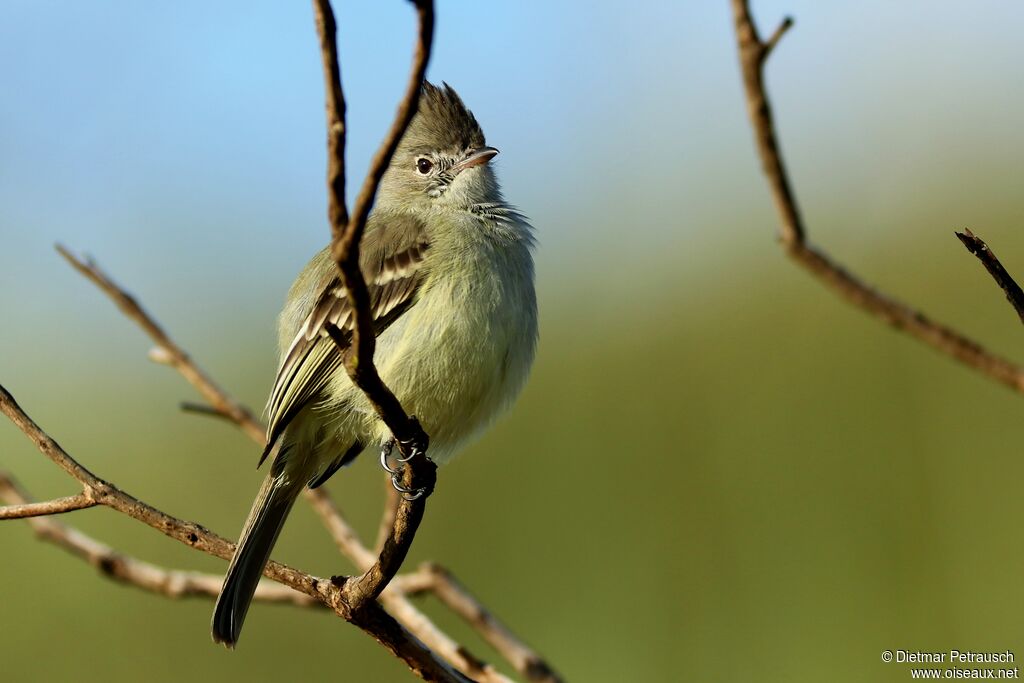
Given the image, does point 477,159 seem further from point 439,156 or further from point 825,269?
point 825,269

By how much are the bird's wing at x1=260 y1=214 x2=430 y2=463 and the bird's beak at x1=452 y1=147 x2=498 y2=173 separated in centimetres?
63

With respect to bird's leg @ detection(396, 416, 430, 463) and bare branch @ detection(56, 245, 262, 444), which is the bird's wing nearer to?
bare branch @ detection(56, 245, 262, 444)

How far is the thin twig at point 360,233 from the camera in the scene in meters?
1.48

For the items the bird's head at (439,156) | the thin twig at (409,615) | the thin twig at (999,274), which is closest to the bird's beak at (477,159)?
the bird's head at (439,156)

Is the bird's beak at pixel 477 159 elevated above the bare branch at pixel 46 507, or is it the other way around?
the bird's beak at pixel 477 159

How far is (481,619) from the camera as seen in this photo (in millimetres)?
2760

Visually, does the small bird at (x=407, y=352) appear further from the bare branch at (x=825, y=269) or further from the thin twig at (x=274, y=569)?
the bare branch at (x=825, y=269)

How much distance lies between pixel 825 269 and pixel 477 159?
3.09m

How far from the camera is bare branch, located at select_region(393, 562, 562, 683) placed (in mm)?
2570

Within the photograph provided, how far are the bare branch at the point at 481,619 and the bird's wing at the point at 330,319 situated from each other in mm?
661

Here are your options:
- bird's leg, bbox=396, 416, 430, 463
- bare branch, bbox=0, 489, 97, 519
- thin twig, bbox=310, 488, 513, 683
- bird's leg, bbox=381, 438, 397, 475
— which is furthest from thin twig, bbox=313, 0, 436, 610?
bird's leg, bbox=381, 438, 397, 475

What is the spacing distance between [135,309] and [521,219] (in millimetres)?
1398

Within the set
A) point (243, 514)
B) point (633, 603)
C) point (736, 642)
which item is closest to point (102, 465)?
point (243, 514)

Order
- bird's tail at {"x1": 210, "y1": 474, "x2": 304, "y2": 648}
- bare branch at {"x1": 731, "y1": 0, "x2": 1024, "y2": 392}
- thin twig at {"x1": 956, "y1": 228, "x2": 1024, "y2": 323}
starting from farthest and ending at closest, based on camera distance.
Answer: bird's tail at {"x1": 210, "y1": 474, "x2": 304, "y2": 648} < thin twig at {"x1": 956, "y1": 228, "x2": 1024, "y2": 323} < bare branch at {"x1": 731, "y1": 0, "x2": 1024, "y2": 392}
